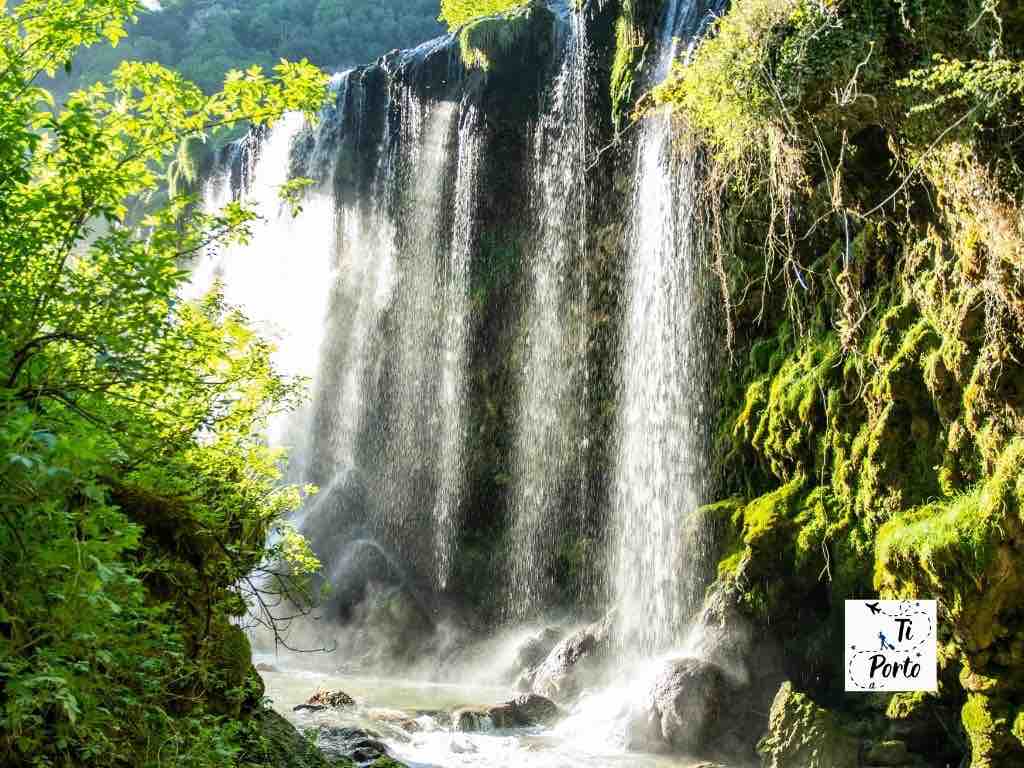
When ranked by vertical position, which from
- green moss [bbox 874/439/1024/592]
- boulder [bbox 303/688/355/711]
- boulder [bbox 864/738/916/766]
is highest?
green moss [bbox 874/439/1024/592]

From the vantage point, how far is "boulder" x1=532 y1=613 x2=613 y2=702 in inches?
469

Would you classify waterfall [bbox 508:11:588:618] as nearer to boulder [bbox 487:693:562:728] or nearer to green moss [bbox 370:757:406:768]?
boulder [bbox 487:693:562:728]

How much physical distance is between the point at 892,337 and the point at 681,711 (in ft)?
14.6

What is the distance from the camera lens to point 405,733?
33.0 ft

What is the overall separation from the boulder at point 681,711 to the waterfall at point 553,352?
6.01 metres

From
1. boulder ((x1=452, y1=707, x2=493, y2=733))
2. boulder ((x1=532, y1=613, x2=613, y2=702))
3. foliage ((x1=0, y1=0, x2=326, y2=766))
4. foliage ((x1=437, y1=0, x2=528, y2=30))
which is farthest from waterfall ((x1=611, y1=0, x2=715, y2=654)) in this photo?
foliage ((x1=437, y1=0, x2=528, y2=30))

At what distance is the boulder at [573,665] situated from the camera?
39.1 feet

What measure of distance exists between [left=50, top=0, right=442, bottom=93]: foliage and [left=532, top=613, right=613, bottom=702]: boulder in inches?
1294

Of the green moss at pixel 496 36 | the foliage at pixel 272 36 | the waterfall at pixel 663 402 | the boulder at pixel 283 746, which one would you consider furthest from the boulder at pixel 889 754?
the foliage at pixel 272 36

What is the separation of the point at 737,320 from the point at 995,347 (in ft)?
17.6

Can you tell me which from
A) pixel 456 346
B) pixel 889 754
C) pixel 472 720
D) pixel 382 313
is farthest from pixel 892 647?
pixel 382 313

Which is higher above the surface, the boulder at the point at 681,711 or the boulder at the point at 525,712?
the boulder at the point at 681,711

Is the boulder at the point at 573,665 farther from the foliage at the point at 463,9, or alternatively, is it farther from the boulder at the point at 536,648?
the foliage at the point at 463,9

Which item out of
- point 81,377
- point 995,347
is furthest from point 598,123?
point 81,377
